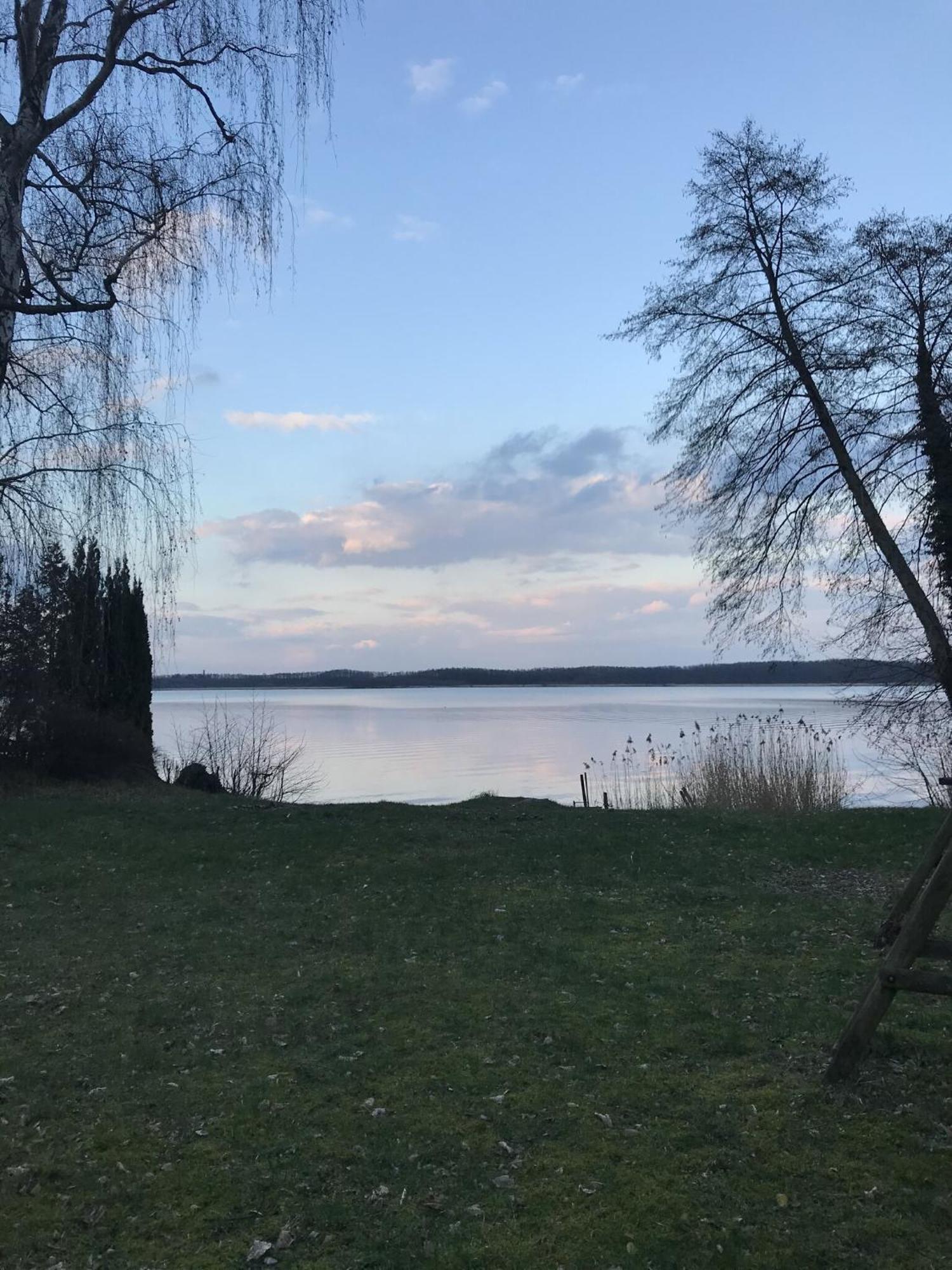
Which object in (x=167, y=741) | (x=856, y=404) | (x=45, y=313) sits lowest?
(x=167, y=741)

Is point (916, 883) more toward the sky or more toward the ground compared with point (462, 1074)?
more toward the sky

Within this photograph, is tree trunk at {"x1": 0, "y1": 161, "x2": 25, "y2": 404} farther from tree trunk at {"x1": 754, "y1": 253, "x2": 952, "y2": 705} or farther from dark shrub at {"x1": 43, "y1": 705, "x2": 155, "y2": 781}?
dark shrub at {"x1": 43, "y1": 705, "x2": 155, "y2": 781}

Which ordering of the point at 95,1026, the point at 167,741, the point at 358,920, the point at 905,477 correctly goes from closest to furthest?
1. the point at 95,1026
2. the point at 358,920
3. the point at 905,477
4. the point at 167,741

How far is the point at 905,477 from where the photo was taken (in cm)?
1327

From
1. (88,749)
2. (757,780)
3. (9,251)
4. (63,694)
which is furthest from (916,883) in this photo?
(63,694)

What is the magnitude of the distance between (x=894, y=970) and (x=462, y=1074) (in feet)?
7.37

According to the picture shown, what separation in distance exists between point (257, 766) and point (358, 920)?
43.8ft

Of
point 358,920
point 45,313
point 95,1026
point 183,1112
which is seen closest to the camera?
point 183,1112

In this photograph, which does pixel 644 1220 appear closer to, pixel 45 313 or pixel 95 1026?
pixel 95 1026

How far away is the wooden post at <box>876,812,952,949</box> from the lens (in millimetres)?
4922

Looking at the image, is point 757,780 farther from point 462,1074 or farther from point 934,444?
point 462,1074

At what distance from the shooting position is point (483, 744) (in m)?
37.8

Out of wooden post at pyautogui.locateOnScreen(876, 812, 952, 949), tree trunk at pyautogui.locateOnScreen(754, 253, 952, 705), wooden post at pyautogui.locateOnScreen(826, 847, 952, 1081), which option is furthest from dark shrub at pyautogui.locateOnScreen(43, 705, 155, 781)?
wooden post at pyautogui.locateOnScreen(826, 847, 952, 1081)

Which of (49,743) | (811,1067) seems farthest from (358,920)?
(49,743)
